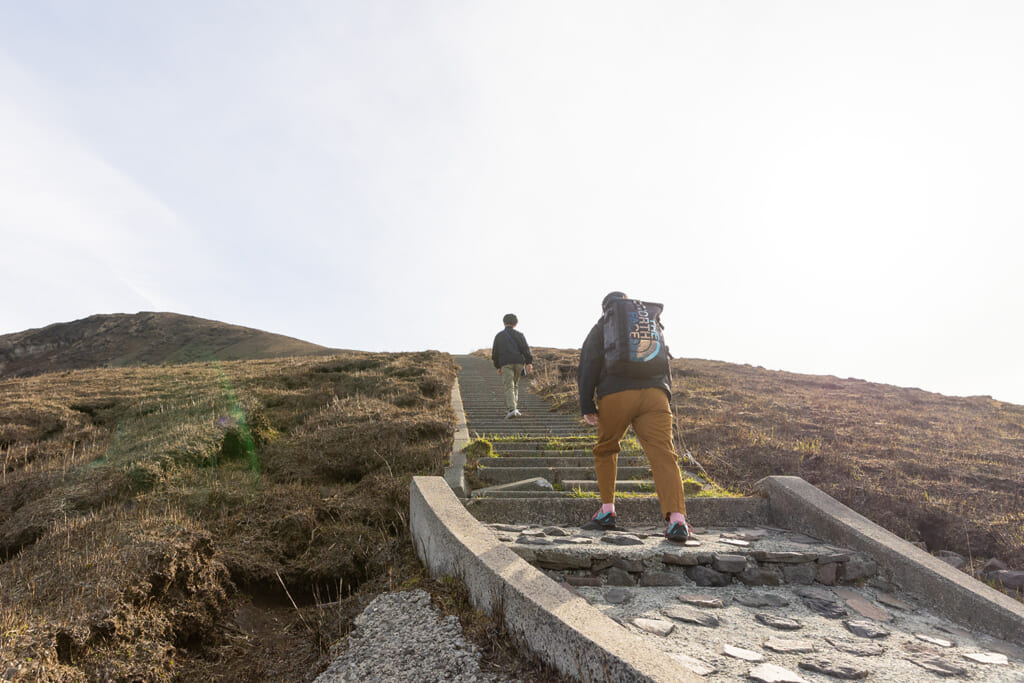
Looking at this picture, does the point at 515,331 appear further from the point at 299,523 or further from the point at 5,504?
the point at 5,504

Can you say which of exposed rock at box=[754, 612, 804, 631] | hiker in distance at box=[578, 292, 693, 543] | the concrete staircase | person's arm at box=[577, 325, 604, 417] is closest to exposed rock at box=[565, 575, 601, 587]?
hiker in distance at box=[578, 292, 693, 543]

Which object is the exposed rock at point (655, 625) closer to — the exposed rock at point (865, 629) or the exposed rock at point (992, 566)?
the exposed rock at point (865, 629)

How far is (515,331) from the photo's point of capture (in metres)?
10.2

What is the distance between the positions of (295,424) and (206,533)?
191 inches

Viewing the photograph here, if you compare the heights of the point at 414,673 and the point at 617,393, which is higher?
the point at 617,393

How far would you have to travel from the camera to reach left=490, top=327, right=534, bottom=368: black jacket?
1011 centimetres

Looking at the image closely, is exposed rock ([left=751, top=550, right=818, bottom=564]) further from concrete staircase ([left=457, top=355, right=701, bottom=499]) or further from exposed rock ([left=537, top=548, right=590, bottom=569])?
concrete staircase ([left=457, top=355, right=701, bottom=499])

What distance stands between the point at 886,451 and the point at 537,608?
278 inches

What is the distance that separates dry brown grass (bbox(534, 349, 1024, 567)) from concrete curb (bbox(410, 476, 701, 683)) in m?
4.19

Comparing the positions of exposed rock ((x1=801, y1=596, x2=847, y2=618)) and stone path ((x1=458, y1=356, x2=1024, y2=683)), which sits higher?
stone path ((x1=458, y1=356, x2=1024, y2=683))

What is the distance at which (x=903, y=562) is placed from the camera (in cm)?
410

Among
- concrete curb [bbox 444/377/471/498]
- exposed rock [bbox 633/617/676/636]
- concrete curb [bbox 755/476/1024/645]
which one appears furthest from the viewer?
concrete curb [bbox 444/377/471/498]

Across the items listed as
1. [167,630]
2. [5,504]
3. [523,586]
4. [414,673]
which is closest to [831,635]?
[523,586]

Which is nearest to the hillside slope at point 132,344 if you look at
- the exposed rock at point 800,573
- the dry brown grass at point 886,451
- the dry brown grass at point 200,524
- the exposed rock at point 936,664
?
the dry brown grass at point 200,524
